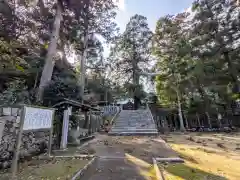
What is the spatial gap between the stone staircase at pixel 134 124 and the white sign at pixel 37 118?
22.6ft

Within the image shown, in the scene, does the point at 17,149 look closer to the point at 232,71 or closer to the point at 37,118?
the point at 37,118

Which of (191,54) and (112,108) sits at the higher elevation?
(191,54)

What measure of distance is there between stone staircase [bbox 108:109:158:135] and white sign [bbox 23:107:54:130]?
688 centimetres

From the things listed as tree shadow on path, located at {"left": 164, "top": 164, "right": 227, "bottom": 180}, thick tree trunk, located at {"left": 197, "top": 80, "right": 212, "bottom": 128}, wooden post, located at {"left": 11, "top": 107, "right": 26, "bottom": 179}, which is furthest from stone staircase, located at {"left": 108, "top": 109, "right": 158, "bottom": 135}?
wooden post, located at {"left": 11, "top": 107, "right": 26, "bottom": 179}

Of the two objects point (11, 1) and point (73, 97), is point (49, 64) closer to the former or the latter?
point (73, 97)

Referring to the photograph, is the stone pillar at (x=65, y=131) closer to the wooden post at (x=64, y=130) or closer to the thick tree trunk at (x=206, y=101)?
the wooden post at (x=64, y=130)

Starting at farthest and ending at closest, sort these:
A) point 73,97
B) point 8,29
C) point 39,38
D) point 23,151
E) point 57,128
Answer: point 39,38 → point 73,97 → point 8,29 → point 57,128 → point 23,151

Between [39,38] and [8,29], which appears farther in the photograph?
[39,38]

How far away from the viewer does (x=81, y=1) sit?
902cm

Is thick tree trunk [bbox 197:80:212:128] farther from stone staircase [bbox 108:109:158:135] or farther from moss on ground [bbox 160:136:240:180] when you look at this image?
moss on ground [bbox 160:136:240:180]

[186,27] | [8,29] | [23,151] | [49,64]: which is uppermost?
[186,27]

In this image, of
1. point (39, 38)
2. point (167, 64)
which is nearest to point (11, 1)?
point (39, 38)

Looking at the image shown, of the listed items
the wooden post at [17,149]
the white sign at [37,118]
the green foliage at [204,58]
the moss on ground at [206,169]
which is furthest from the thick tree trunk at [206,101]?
the wooden post at [17,149]

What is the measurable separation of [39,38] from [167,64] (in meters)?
10.2
